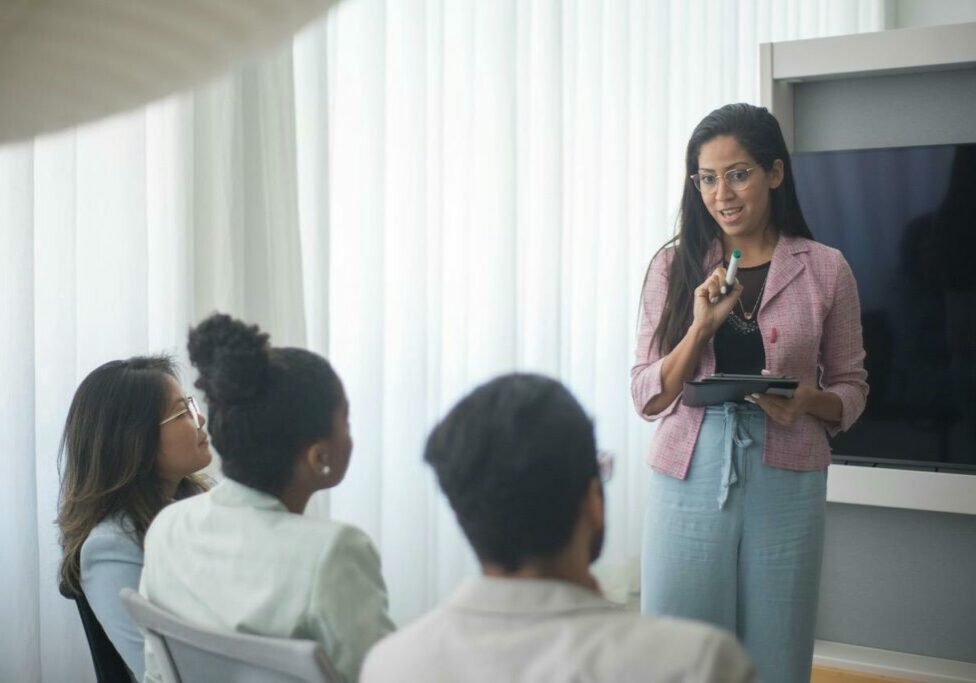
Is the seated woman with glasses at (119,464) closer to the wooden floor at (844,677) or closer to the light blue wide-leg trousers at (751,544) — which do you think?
the light blue wide-leg trousers at (751,544)

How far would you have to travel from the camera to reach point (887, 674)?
3.06 metres

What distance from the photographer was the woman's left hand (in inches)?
71.9

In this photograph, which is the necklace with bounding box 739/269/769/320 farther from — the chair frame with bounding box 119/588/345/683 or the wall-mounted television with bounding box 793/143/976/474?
the wall-mounted television with bounding box 793/143/976/474

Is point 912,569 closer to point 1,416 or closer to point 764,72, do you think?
point 764,72

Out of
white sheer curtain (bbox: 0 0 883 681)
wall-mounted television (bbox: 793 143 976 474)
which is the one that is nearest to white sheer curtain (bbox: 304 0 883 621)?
white sheer curtain (bbox: 0 0 883 681)

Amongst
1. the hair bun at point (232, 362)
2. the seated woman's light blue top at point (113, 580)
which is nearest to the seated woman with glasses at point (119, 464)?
the seated woman's light blue top at point (113, 580)

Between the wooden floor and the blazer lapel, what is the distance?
160cm

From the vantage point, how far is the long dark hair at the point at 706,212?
194 centimetres

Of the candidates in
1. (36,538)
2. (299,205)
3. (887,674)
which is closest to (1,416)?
(36,538)

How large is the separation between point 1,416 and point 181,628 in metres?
0.94

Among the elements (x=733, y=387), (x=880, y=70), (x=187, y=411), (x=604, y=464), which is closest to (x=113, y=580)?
(x=187, y=411)

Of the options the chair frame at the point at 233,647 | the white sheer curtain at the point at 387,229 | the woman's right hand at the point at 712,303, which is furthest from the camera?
the white sheer curtain at the point at 387,229

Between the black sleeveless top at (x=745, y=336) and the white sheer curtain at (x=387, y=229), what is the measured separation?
97cm

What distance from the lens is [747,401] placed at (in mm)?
1883
